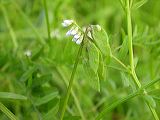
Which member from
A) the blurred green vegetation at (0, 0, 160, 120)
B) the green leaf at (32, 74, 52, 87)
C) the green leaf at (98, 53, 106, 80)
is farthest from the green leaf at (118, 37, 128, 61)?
the green leaf at (32, 74, 52, 87)

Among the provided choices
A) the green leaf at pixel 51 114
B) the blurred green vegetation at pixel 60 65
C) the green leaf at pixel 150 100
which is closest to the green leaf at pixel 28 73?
the blurred green vegetation at pixel 60 65

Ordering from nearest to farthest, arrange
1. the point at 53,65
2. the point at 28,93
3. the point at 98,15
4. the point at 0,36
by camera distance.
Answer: the point at 28,93 → the point at 53,65 → the point at 0,36 → the point at 98,15

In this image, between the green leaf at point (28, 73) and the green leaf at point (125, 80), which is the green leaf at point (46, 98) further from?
the green leaf at point (125, 80)

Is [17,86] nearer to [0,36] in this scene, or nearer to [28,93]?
[28,93]

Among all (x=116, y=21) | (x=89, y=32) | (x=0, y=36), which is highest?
(x=89, y=32)

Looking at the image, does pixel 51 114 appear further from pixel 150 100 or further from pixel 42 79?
pixel 150 100

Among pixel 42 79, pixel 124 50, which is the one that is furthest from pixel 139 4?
pixel 42 79

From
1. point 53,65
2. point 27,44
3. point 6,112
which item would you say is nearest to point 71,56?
point 53,65
